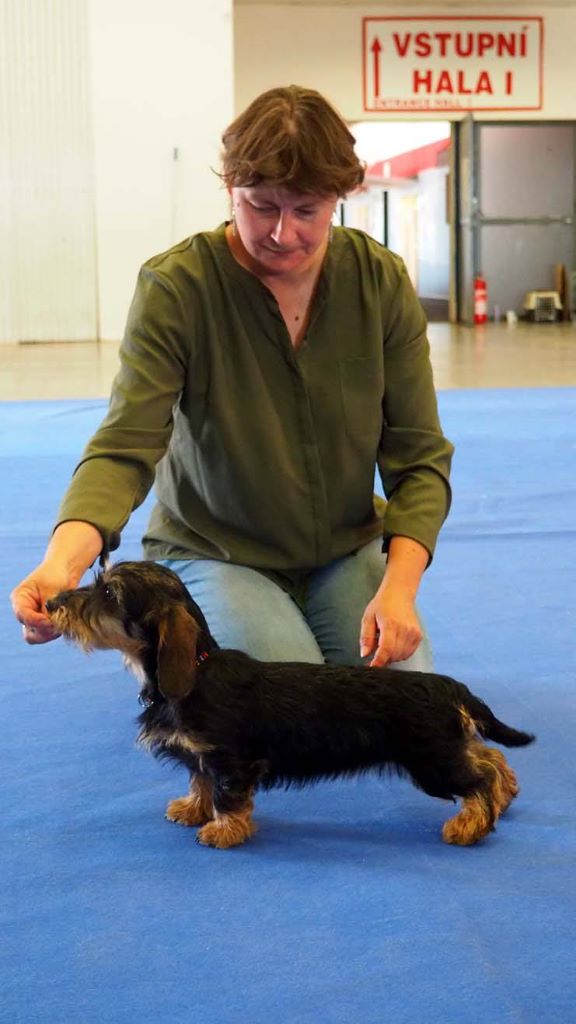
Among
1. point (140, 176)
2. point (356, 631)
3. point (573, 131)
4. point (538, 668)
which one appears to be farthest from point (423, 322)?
point (573, 131)

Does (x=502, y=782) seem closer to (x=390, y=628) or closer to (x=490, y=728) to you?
(x=490, y=728)

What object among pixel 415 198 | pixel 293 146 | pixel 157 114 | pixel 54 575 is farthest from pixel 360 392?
pixel 415 198

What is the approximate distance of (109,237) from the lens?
1341 cm

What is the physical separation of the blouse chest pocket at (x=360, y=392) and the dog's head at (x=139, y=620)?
2.13 ft

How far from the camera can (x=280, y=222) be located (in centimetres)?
211

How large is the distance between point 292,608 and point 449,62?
14125 millimetres

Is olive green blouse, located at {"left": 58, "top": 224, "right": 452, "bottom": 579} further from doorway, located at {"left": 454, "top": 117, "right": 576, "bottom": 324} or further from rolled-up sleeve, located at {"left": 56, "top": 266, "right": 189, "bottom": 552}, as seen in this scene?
doorway, located at {"left": 454, "top": 117, "right": 576, "bottom": 324}

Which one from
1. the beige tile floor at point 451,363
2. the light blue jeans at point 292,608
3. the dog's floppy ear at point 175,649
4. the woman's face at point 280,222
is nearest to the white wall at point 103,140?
the beige tile floor at point 451,363

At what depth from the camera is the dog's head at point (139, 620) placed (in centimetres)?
183

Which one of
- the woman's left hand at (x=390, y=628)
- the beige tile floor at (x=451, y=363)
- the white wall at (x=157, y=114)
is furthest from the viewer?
the white wall at (x=157, y=114)

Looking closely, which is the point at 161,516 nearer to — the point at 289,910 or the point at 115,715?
the point at 115,715

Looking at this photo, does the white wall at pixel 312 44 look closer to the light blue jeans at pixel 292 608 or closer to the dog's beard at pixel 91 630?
the light blue jeans at pixel 292 608

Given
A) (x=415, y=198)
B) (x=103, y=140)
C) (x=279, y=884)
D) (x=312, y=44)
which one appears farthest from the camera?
(x=415, y=198)

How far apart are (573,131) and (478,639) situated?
1558 cm
